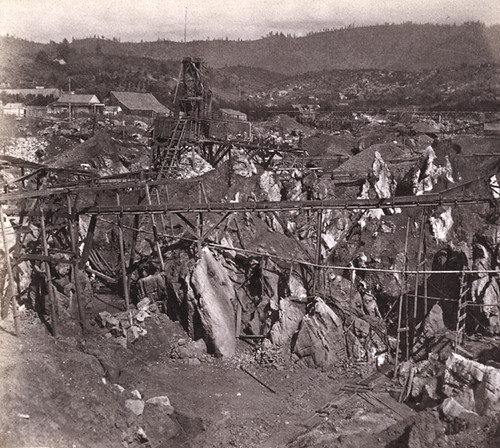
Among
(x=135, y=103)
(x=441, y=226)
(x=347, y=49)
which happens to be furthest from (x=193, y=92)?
(x=347, y=49)

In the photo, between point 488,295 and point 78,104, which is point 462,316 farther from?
point 78,104

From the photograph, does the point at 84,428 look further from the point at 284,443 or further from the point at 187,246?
the point at 187,246

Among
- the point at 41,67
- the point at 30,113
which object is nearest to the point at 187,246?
the point at 30,113

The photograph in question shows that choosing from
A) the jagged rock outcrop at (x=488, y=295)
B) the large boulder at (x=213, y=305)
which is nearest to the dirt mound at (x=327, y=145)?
the jagged rock outcrop at (x=488, y=295)

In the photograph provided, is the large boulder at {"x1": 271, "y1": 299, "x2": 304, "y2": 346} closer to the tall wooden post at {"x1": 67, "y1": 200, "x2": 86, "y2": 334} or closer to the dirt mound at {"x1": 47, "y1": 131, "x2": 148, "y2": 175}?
the tall wooden post at {"x1": 67, "y1": 200, "x2": 86, "y2": 334}

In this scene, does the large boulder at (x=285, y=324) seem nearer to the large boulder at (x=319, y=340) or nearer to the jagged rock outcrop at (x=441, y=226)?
the large boulder at (x=319, y=340)

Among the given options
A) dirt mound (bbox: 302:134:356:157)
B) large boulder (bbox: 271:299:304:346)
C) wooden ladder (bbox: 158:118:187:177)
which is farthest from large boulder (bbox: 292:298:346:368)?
dirt mound (bbox: 302:134:356:157)
